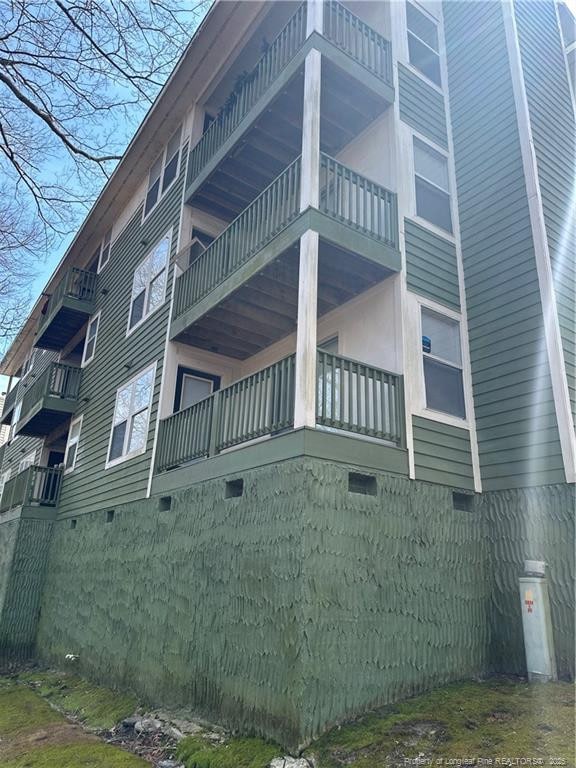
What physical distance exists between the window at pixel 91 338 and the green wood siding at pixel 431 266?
990cm

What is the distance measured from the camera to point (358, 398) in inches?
252

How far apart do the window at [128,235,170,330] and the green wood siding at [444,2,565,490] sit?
19.7 feet

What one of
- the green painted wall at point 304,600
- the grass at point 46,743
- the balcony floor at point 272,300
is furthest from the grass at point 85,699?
the balcony floor at point 272,300

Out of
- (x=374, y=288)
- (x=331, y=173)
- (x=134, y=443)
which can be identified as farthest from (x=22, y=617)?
(x=331, y=173)

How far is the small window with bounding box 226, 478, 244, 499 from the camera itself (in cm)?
673

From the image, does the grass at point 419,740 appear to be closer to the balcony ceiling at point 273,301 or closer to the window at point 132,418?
the window at point 132,418

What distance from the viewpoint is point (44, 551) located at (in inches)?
534

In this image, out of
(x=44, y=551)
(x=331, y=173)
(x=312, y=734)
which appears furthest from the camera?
(x=44, y=551)

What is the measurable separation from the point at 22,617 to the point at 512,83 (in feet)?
48.9

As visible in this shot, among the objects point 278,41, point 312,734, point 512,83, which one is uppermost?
point 278,41

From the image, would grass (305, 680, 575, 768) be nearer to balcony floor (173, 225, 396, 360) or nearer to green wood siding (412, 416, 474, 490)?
green wood siding (412, 416, 474, 490)

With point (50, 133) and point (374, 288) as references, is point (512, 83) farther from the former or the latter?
point (50, 133)

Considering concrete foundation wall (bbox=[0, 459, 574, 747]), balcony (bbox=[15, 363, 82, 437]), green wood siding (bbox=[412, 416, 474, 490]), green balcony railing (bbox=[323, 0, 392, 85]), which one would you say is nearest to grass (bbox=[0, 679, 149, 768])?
concrete foundation wall (bbox=[0, 459, 574, 747])

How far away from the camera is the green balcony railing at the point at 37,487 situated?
13938 millimetres
